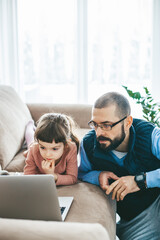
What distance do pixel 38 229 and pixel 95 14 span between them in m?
3.05

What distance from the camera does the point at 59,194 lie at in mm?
1400

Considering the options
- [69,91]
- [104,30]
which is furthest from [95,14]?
[69,91]

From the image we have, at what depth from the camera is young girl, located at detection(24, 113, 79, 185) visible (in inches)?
58.8

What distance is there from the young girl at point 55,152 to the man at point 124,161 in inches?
3.2

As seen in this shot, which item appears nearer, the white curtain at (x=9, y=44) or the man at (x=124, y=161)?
the man at (x=124, y=161)

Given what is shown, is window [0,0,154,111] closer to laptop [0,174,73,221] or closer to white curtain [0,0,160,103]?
white curtain [0,0,160,103]

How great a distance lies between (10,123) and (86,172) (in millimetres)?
834

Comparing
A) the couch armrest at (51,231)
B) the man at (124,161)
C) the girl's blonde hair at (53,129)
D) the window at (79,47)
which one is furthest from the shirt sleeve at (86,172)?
the window at (79,47)

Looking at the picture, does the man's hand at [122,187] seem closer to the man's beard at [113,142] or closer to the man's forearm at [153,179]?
the man's forearm at [153,179]

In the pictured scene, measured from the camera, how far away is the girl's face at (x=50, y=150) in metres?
1.50

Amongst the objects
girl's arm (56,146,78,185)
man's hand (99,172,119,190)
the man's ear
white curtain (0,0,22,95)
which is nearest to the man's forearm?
man's hand (99,172,119,190)

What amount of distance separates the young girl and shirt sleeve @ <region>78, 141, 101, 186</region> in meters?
0.05

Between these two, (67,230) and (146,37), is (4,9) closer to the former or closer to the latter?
(146,37)

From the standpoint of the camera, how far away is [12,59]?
357 centimetres
